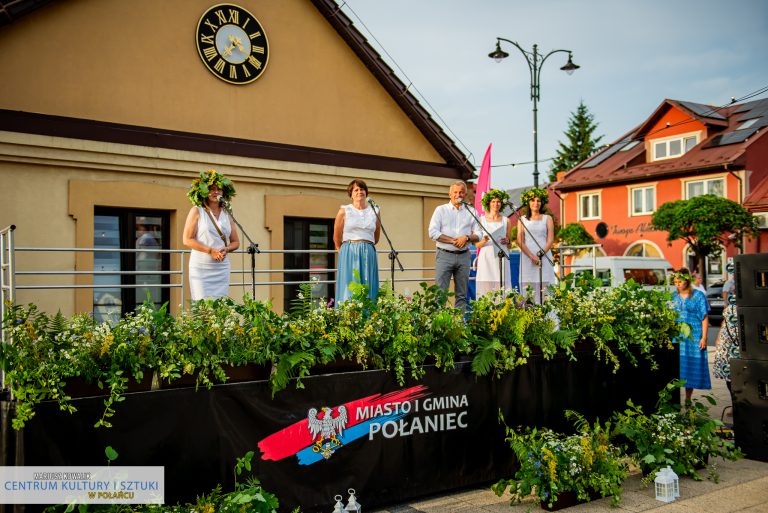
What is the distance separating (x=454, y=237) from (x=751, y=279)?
125 inches

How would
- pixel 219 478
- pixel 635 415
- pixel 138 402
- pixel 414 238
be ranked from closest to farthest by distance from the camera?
pixel 138 402
pixel 219 478
pixel 635 415
pixel 414 238

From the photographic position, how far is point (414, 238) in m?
11.6

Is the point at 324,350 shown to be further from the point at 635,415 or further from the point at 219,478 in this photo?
the point at 635,415

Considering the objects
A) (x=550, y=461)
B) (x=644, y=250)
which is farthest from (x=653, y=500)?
(x=644, y=250)

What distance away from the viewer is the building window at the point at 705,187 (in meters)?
34.6

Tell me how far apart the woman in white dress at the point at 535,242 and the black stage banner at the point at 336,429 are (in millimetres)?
2523

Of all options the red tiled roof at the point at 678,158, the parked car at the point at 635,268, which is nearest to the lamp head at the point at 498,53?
the parked car at the point at 635,268

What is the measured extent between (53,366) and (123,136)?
18.1 feet

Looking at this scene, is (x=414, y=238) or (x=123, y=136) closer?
(x=123, y=136)

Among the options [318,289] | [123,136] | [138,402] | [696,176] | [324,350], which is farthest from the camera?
[696,176]

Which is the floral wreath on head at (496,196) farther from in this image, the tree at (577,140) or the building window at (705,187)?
the tree at (577,140)

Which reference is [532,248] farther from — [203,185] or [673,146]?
[673,146]

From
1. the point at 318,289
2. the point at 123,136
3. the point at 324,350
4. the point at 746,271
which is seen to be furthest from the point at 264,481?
the point at 318,289

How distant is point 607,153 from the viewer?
143 ft
